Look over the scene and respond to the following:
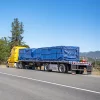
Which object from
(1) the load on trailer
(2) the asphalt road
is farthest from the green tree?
(2) the asphalt road

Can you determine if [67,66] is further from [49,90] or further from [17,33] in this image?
[17,33]

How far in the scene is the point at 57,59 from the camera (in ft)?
101

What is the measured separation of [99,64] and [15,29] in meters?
48.7

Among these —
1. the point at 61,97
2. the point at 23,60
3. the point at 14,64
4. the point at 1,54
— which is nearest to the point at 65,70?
the point at 23,60

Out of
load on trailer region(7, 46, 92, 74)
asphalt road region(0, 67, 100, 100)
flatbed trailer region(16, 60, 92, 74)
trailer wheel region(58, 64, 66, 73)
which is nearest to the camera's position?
asphalt road region(0, 67, 100, 100)

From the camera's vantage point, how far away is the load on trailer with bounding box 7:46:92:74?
28739mm

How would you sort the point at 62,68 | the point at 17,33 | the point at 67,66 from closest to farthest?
the point at 67,66 → the point at 62,68 → the point at 17,33

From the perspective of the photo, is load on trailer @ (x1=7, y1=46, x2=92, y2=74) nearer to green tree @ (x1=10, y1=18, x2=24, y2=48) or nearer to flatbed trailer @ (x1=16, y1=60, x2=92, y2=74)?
flatbed trailer @ (x1=16, y1=60, x2=92, y2=74)

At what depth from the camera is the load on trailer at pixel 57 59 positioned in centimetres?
2874

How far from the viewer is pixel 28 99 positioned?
421 inches

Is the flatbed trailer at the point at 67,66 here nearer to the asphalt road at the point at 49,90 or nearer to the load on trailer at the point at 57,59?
the load on trailer at the point at 57,59

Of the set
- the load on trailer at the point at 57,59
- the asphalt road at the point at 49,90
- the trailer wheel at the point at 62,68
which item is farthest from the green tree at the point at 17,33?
the asphalt road at the point at 49,90

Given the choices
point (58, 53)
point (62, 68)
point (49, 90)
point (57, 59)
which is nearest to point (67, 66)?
point (62, 68)

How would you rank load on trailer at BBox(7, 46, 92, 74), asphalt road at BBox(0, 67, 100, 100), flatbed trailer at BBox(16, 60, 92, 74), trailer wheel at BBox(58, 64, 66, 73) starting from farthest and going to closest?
1. trailer wheel at BBox(58, 64, 66, 73)
2. load on trailer at BBox(7, 46, 92, 74)
3. flatbed trailer at BBox(16, 60, 92, 74)
4. asphalt road at BBox(0, 67, 100, 100)
